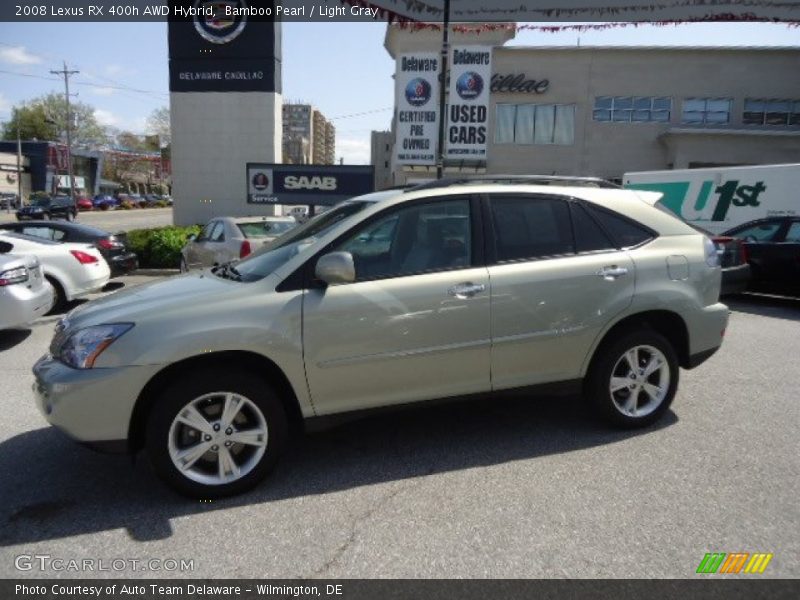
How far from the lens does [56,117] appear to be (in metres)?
88.4

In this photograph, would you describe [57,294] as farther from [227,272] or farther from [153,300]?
[153,300]

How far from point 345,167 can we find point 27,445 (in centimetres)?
1116

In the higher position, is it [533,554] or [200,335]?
[200,335]

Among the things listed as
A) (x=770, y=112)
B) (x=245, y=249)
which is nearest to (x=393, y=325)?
(x=245, y=249)

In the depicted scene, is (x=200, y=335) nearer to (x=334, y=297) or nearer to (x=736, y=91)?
(x=334, y=297)

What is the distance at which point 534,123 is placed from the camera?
36.6 metres

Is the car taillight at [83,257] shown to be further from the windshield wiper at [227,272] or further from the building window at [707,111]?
the building window at [707,111]

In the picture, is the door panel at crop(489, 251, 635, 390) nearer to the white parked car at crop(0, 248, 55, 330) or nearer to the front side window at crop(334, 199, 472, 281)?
the front side window at crop(334, 199, 472, 281)

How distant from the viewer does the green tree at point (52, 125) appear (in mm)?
89000

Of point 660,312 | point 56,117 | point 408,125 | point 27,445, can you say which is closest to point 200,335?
point 27,445

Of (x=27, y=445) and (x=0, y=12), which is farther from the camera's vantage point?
(x=0, y=12)

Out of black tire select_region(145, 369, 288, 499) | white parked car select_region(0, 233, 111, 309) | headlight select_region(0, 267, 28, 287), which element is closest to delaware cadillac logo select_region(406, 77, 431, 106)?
white parked car select_region(0, 233, 111, 309)

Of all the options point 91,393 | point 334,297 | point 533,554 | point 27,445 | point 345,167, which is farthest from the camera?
point 345,167
